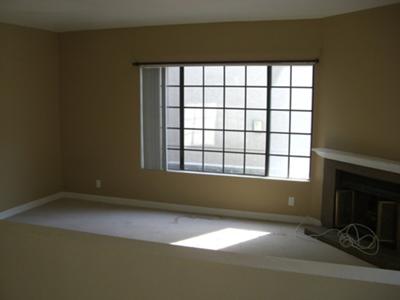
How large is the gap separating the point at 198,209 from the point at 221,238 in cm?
101

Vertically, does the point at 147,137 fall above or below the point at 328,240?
above

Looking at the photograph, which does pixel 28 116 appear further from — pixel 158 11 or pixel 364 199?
pixel 364 199

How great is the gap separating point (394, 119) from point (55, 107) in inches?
178

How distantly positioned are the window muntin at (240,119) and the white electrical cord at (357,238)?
2.96ft

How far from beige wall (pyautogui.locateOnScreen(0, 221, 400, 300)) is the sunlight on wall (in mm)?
2748

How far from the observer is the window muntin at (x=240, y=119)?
5.29 m

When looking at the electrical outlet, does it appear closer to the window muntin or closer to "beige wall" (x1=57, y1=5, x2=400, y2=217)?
"beige wall" (x1=57, y1=5, x2=400, y2=217)

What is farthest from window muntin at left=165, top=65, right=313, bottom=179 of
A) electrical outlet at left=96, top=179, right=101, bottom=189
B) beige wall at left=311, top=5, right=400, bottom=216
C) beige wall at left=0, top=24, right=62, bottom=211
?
beige wall at left=0, top=24, right=62, bottom=211

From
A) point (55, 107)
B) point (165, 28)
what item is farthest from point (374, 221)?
point (55, 107)

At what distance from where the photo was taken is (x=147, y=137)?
5.93m

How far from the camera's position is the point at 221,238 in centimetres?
478

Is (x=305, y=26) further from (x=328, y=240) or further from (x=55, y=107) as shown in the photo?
(x=55, y=107)

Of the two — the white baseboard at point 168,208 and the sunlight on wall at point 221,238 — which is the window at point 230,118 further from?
the sunlight on wall at point 221,238

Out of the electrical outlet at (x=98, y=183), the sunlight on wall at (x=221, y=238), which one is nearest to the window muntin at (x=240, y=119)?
the sunlight on wall at (x=221, y=238)
